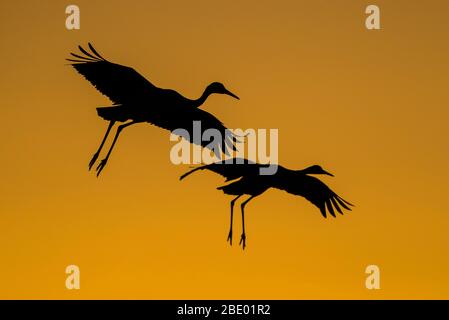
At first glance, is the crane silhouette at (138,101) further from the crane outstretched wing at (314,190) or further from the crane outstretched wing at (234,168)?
the crane outstretched wing at (314,190)

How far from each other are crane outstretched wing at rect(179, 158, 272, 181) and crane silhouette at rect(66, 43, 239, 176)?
0.68 meters

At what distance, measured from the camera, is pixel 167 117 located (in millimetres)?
11781

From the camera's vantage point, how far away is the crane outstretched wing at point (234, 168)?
42.1 ft

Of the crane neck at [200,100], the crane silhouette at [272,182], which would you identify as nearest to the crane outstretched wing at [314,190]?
the crane silhouette at [272,182]

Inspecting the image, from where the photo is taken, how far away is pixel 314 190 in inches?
543

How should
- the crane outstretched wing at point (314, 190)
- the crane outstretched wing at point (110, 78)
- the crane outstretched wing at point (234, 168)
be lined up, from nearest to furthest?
the crane outstretched wing at point (110, 78), the crane outstretched wing at point (234, 168), the crane outstretched wing at point (314, 190)

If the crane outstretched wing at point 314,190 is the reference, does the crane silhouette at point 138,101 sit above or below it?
above

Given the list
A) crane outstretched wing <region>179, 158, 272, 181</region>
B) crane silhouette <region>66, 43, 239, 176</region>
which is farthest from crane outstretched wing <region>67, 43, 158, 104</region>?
crane outstretched wing <region>179, 158, 272, 181</region>

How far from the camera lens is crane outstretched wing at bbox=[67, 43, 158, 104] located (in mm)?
10750
